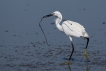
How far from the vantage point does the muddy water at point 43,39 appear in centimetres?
1192

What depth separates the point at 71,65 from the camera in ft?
39.4

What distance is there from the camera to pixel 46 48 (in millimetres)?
13688

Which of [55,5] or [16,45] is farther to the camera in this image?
[55,5]

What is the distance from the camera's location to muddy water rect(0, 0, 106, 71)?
11.9m

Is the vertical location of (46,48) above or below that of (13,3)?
below

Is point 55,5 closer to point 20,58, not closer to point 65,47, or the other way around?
point 65,47

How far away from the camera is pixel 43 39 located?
1488cm

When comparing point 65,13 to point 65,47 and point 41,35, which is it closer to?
point 41,35

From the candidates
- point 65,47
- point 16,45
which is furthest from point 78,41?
point 16,45

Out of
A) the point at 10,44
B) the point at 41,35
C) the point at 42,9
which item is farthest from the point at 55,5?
the point at 10,44

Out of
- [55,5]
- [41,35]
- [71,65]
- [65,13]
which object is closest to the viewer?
[71,65]

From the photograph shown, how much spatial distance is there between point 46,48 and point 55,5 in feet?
25.0

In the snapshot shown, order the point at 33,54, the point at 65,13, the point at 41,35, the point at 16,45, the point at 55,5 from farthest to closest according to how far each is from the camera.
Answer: the point at 55,5
the point at 65,13
the point at 41,35
the point at 16,45
the point at 33,54

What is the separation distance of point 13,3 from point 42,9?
2.24 meters
